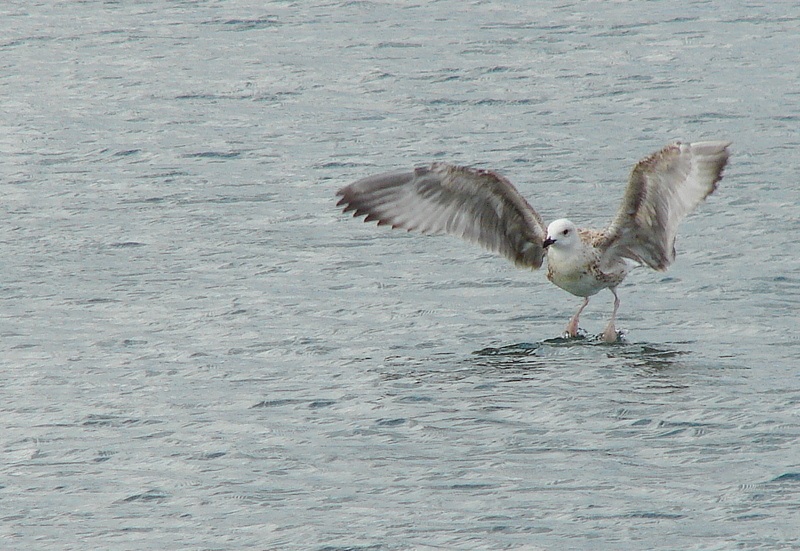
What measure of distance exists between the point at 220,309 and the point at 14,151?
7.14 meters

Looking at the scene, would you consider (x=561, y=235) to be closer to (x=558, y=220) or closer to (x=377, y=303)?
(x=558, y=220)

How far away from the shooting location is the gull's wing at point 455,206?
44.0ft

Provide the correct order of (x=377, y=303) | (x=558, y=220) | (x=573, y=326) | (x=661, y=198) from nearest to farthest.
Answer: (x=661, y=198) → (x=558, y=220) → (x=573, y=326) → (x=377, y=303)

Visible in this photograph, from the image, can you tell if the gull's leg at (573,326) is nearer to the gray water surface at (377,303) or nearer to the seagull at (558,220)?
the seagull at (558,220)

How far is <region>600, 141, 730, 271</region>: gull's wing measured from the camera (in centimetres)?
1277

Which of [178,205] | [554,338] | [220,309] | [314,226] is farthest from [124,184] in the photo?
[554,338]

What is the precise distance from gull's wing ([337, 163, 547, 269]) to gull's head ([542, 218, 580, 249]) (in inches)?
12.4

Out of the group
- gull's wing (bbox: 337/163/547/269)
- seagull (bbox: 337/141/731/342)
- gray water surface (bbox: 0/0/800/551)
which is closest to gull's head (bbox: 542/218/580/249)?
seagull (bbox: 337/141/731/342)

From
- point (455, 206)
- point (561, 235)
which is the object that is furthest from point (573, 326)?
point (455, 206)

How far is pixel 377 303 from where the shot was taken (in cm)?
1431

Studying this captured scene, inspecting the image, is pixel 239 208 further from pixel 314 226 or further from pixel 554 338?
pixel 554 338

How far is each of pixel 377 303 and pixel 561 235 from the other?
6.51 feet

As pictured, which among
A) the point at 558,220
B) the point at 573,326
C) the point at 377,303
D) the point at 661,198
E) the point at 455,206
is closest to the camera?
the point at 661,198

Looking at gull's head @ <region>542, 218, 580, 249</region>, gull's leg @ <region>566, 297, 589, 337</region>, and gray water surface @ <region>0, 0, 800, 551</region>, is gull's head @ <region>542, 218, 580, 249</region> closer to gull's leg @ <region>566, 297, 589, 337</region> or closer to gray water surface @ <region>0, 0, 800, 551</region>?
gull's leg @ <region>566, 297, 589, 337</region>
